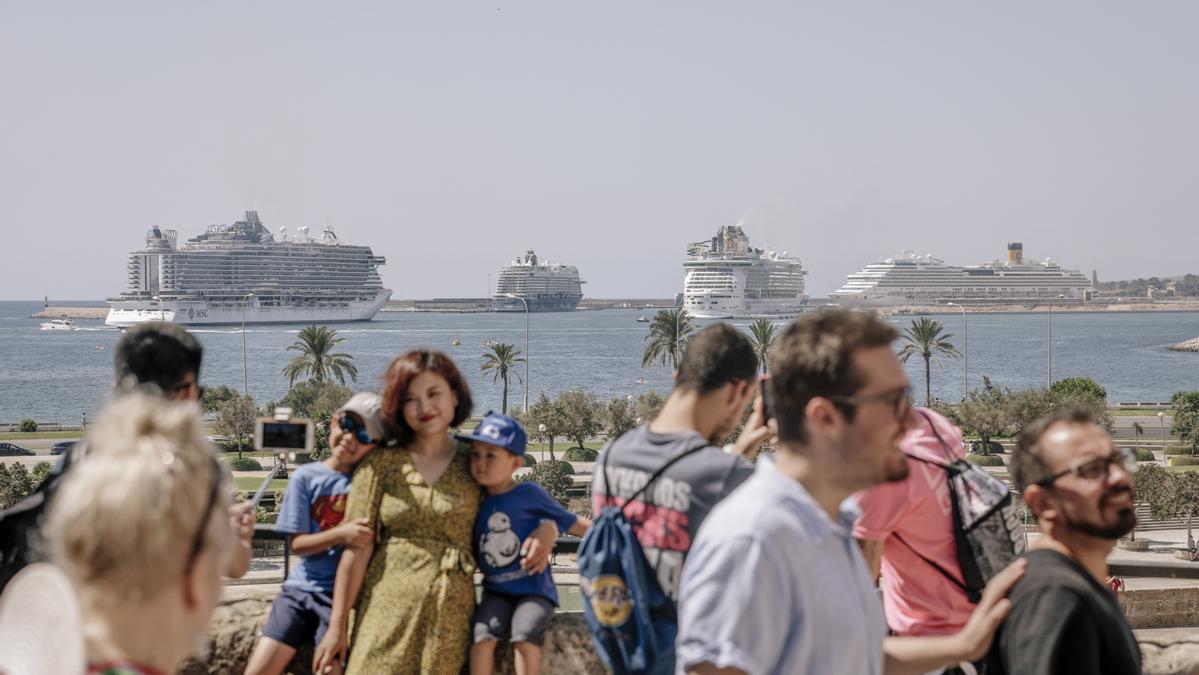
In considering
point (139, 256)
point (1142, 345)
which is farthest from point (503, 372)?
point (1142, 345)

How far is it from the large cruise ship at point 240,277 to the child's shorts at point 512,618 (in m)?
122

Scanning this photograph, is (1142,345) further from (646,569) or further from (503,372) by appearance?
(646,569)

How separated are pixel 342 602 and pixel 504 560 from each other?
18.4 inches

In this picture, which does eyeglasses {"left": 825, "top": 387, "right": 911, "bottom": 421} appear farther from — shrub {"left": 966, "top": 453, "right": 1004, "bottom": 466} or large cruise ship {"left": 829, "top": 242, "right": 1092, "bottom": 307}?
large cruise ship {"left": 829, "top": 242, "right": 1092, "bottom": 307}

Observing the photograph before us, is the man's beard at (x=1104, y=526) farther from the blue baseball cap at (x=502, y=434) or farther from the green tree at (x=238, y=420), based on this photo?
the green tree at (x=238, y=420)

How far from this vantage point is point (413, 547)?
3193 mm

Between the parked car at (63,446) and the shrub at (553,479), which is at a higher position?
the parked car at (63,446)

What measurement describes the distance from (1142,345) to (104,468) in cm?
14680

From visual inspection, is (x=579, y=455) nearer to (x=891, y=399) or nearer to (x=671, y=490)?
(x=671, y=490)

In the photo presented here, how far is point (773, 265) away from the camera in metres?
136

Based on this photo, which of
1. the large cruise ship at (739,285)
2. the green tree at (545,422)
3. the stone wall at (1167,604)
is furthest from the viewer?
the large cruise ship at (739,285)

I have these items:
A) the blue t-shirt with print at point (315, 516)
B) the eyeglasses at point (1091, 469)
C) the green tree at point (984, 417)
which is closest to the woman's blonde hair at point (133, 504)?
the eyeglasses at point (1091, 469)

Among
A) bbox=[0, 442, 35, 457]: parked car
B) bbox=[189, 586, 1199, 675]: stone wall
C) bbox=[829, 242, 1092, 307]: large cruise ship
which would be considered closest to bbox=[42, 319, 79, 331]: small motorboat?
bbox=[829, 242, 1092, 307]: large cruise ship

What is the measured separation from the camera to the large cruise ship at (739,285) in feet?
439
